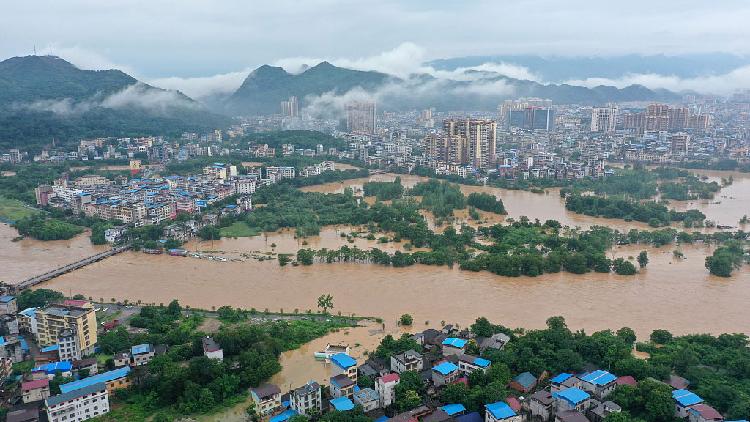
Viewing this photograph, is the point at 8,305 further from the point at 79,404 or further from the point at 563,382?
the point at 563,382

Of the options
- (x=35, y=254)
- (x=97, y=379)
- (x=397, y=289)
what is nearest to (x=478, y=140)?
(x=397, y=289)

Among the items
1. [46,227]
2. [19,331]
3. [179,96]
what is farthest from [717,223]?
[179,96]

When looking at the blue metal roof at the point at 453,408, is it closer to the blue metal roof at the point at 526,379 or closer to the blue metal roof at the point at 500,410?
the blue metal roof at the point at 500,410

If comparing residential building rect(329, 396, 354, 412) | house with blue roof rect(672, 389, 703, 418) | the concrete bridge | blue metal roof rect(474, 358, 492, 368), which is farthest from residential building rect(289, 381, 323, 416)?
the concrete bridge

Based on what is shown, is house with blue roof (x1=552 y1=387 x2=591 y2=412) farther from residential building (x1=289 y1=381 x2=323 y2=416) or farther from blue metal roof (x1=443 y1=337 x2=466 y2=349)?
residential building (x1=289 y1=381 x2=323 y2=416)

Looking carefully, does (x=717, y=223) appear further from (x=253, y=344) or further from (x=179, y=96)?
(x=179, y=96)

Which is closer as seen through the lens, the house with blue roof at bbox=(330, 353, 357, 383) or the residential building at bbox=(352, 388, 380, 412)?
the residential building at bbox=(352, 388, 380, 412)

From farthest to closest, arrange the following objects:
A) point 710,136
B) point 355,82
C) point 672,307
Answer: point 355,82 < point 710,136 < point 672,307
